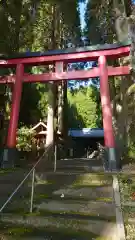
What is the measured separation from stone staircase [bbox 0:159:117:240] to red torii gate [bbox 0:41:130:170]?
2.90m

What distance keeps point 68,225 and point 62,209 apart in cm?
70

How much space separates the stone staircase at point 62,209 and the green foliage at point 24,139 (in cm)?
982

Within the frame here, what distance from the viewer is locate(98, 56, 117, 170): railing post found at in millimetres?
8750

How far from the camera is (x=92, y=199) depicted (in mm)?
5336

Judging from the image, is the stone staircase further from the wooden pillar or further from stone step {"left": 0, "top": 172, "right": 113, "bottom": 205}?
the wooden pillar

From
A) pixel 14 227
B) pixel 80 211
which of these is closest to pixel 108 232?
pixel 80 211

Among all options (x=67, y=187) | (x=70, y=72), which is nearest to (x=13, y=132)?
(x=70, y=72)

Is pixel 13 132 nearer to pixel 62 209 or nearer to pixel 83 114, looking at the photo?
pixel 62 209

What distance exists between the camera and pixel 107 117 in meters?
9.38

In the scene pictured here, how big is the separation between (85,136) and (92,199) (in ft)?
66.8

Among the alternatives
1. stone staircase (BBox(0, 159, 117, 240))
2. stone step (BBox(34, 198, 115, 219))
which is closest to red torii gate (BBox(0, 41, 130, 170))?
stone staircase (BBox(0, 159, 117, 240))

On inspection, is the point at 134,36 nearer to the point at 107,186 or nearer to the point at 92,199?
the point at 107,186

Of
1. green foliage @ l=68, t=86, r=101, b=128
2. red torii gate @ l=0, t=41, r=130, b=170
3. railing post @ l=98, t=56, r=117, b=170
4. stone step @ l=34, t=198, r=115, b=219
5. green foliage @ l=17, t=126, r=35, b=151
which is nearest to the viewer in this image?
stone step @ l=34, t=198, r=115, b=219

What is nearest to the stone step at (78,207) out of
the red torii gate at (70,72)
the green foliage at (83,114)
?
the red torii gate at (70,72)
